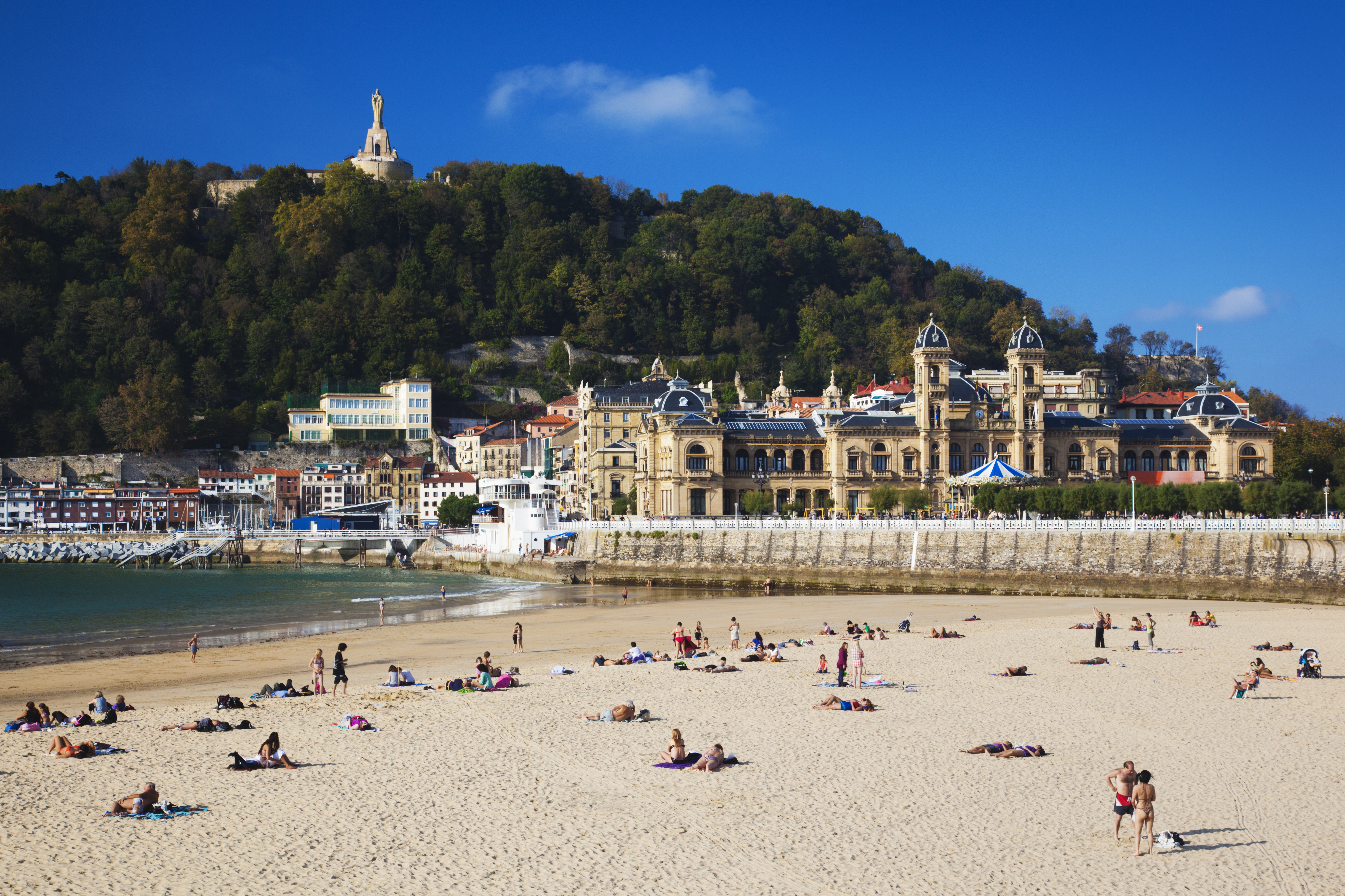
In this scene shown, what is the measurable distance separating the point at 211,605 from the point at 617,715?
2955cm

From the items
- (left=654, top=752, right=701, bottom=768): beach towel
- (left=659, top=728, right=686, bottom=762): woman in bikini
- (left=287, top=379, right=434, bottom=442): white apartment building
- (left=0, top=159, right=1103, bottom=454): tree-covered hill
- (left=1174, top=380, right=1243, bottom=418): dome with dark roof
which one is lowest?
(left=654, top=752, right=701, bottom=768): beach towel

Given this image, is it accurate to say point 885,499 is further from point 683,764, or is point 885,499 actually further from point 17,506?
point 17,506

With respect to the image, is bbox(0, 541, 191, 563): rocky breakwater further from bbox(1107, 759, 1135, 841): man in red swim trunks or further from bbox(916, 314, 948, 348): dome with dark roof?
bbox(1107, 759, 1135, 841): man in red swim trunks

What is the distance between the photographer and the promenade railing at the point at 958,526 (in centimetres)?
3816

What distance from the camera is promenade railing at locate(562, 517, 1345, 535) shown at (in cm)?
3816

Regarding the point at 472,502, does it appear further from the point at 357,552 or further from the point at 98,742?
the point at 98,742

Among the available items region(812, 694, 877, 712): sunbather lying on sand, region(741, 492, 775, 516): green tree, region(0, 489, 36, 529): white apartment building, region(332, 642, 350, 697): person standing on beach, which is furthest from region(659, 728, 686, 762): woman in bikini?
region(0, 489, 36, 529): white apartment building

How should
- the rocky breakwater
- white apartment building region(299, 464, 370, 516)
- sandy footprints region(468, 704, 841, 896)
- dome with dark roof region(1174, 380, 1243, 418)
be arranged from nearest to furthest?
sandy footprints region(468, 704, 841, 896), dome with dark roof region(1174, 380, 1243, 418), the rocky breakwater, white apartment building region(299, 464, 370, 516)

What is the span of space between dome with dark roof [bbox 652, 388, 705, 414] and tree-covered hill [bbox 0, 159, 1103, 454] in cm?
3883

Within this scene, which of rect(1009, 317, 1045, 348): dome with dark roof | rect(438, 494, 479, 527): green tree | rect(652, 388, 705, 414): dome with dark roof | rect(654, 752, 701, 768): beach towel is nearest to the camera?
rect(654, 752, 701, 768): beach towel

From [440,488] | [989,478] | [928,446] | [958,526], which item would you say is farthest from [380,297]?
[958,526]

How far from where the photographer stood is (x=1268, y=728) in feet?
58.9

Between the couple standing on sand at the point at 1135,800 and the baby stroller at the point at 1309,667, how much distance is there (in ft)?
32.4

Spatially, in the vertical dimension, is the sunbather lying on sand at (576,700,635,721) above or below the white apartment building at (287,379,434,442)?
below
